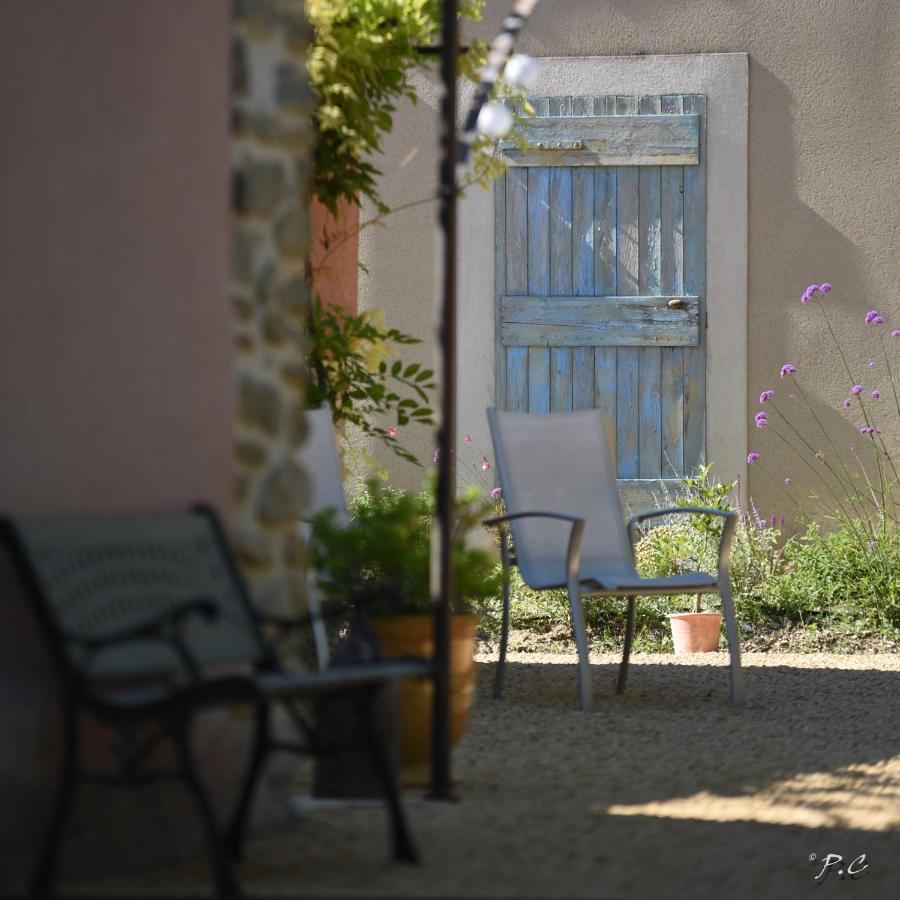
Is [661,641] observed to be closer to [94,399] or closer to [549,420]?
[549,420]

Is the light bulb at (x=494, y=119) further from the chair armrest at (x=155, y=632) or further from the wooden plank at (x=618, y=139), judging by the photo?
the chair armrest at (x=155, y=632)

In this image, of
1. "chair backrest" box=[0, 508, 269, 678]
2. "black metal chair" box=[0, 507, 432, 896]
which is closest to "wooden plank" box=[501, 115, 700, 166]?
"black metal chair" box=[0, 507, 432, 896]

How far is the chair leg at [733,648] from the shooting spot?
15.0 feet

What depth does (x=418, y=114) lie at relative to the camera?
7188 millimetres

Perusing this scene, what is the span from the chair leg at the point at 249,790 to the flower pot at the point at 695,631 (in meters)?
3.44

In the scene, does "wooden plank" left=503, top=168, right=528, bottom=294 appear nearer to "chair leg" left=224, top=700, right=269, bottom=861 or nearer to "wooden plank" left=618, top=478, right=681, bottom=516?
"wooden plank" left=618, top=478, right=681, bottom=516

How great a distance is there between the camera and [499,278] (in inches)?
278

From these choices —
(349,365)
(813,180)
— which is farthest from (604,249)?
(349,365)

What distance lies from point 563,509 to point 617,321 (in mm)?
2128

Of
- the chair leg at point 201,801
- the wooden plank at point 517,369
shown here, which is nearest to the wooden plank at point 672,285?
the wooden plank at point 517,369

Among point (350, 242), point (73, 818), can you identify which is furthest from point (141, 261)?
point (350, 242)

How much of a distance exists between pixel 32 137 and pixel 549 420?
2872mm

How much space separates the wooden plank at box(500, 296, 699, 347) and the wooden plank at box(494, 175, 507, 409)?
132 mm

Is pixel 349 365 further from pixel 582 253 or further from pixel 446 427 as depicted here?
pixel 582 253
